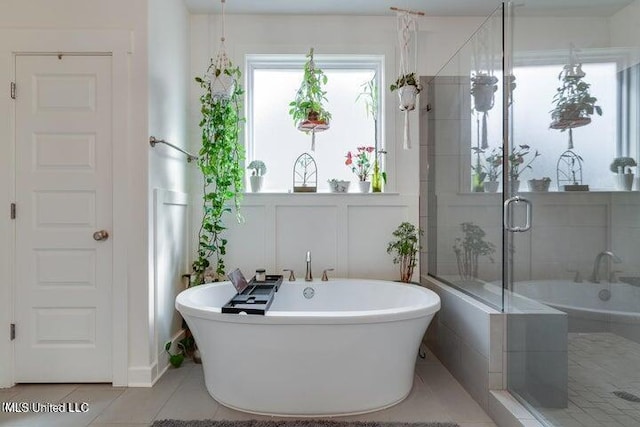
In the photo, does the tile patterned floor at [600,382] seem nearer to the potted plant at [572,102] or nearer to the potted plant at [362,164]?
the potted plant at [572,102]

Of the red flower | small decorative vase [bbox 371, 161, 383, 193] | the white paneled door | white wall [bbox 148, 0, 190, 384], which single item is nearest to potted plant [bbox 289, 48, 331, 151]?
the red flower

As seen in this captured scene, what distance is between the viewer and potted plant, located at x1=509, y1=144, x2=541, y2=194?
1938mm

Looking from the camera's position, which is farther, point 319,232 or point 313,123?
point 319,232

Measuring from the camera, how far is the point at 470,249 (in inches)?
92.7

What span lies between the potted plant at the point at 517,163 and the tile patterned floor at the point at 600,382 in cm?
79

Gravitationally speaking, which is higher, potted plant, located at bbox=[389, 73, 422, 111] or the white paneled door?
potted plant, located at bbox=[389, 73, 422, 111]

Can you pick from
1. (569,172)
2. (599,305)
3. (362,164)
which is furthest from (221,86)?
(599,305)

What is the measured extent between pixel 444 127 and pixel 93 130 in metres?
2.32

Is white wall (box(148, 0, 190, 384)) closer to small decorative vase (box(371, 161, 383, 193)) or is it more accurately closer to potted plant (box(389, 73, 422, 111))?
small decorative vase (box(371, 161, 383, 193))

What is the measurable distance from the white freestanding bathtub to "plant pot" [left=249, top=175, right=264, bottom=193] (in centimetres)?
116

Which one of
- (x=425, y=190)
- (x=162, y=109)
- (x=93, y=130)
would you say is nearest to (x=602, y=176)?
(x=425, y=190)

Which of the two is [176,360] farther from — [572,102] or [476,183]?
[572,102]

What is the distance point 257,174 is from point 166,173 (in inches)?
27.7

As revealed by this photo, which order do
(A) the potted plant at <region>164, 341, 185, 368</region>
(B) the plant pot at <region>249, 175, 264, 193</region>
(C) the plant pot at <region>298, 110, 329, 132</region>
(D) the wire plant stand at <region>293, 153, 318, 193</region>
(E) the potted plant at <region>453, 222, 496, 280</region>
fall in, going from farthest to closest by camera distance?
(D) the wire plant stand at <region>293, 153, 318, 193</region>
(B) the plant pot at <region>249, 175, 264, 193</region>
(C) the plant pot at <region>298, 110, 329, 132</region>
(A) the potted plant at <region>164, 341, 185, 368</region>
(E) the potted plant at <region>453, 222, 496, 280</region>
